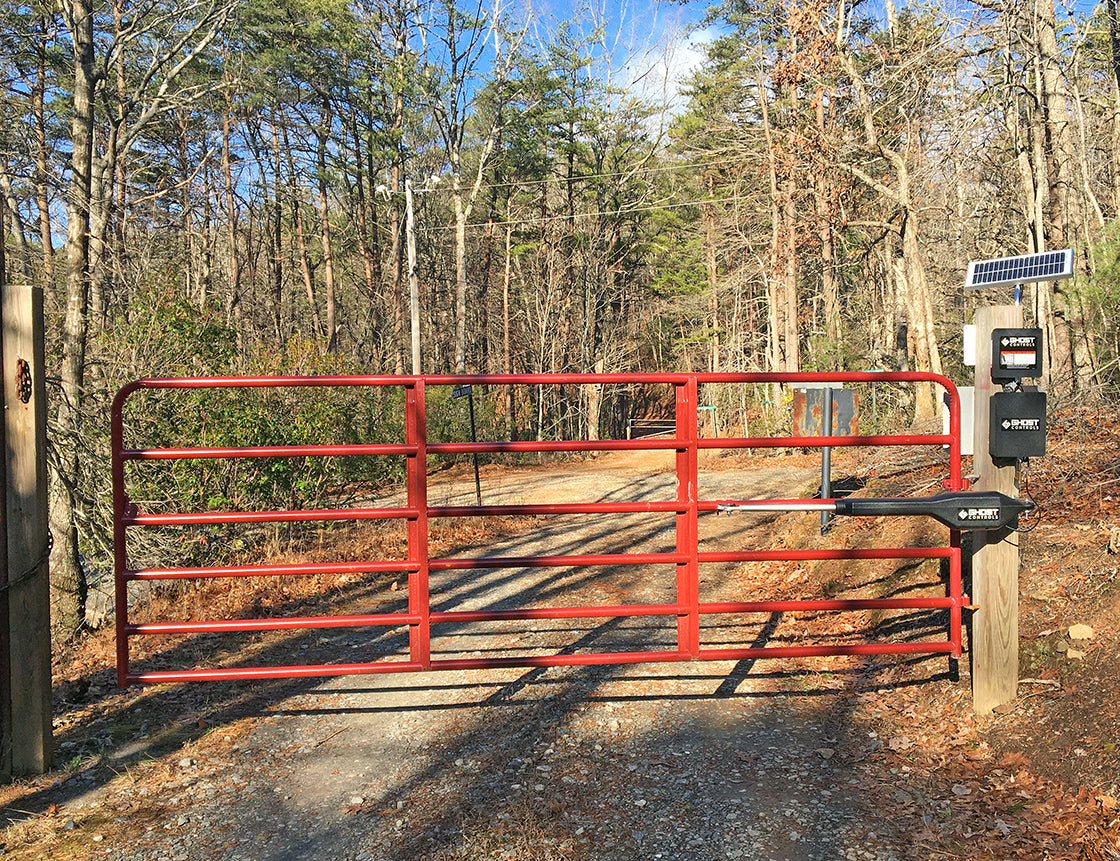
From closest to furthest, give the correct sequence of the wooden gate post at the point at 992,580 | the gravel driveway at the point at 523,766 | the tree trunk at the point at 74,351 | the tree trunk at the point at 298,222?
1. the gravel driveway at the point at 523,766
2. the wooden gate post at the point at 992,580
3. the tree trunk at the point at 74,351
4. the tree trunk at the point at 298,222

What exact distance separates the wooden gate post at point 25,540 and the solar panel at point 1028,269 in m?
5.05

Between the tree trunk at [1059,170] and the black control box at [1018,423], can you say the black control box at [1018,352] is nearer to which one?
the black control box at [1018,423]

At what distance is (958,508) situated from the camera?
425 centimetres

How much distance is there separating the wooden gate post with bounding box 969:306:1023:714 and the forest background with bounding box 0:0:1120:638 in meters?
3.44

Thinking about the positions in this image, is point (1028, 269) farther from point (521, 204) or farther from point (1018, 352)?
point (521, 204)

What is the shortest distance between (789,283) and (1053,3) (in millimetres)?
13687

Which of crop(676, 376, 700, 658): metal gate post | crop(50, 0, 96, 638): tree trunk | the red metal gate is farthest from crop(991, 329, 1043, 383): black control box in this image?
crop(50, 0, 96, 638): tree trunk

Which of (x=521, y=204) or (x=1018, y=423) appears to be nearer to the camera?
(x=1018, y=423)

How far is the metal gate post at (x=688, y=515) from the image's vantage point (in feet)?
14.7

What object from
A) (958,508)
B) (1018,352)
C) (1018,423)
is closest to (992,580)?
(958,508)

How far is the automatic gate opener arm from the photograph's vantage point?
4223 mm

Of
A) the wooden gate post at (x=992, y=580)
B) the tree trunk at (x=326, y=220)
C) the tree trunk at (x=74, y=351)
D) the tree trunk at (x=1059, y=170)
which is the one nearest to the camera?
the wooden gate post at (x=992, y=580)

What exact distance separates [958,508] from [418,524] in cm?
281

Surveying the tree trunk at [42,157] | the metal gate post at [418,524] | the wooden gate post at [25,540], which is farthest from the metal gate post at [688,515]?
the tree trunk at [42,157]
